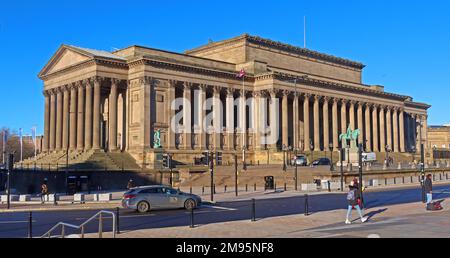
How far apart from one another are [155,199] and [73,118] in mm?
50284

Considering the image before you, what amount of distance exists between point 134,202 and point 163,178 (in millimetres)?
34513

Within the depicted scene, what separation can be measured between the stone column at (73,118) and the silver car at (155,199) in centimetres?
4832

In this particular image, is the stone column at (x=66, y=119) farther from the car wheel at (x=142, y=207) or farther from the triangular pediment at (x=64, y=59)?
the car wheel at (x=142, y=207)

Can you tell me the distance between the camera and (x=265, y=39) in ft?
307

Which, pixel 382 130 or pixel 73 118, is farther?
pixel 382 130

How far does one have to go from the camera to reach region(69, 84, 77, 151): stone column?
76.9 meters

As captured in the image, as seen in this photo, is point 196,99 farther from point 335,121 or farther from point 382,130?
point 382,130

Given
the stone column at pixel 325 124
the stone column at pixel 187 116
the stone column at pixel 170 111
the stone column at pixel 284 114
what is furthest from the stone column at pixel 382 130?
the stone column at pixel 170 111

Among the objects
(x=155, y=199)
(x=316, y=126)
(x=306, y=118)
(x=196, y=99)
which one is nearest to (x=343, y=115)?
(x=316, y=126)

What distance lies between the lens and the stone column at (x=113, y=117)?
74438mm

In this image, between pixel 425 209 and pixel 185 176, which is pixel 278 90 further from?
pixel 425 209

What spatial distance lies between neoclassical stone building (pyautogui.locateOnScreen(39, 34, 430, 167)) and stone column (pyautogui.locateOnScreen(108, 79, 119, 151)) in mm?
148

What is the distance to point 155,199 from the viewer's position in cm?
3131
